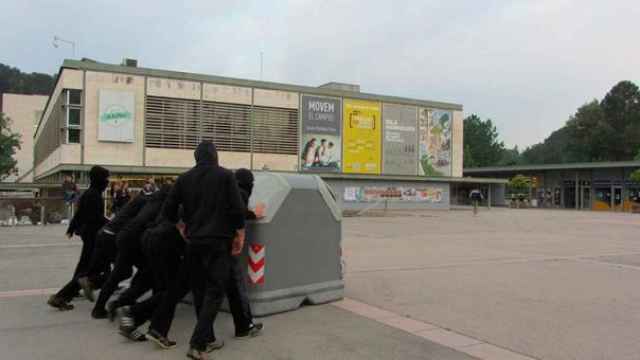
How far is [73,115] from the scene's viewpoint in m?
37.9

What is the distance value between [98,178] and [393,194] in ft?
143

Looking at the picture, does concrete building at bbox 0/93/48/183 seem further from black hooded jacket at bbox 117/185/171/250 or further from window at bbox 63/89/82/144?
black hooded jacket at bbox 117/185/171/250

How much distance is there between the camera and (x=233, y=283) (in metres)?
6.10

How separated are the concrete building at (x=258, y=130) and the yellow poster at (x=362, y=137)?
0.28 feet

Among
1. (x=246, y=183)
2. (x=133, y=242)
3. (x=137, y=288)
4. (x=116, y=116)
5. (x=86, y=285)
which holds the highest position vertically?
(x=116, y=116)

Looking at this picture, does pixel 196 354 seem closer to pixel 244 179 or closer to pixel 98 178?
pixel 244 179

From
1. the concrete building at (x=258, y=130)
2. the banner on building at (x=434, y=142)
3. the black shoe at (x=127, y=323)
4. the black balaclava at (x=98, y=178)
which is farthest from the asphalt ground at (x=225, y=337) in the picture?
the banner on building at (x=434, y=142)

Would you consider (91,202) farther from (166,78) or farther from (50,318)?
(166,78)

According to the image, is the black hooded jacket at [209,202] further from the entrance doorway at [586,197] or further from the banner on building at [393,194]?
the entrance doorway at [586,197]

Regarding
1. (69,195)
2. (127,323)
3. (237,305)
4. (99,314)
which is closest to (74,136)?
(69,195)

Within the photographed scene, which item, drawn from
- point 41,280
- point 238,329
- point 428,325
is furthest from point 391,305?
point 41,280

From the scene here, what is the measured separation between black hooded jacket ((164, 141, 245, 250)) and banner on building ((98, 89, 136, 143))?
115 ft

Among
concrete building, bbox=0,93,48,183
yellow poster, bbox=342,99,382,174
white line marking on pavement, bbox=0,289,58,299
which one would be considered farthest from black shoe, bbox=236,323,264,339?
concrete building, bbox=0,93,48,183

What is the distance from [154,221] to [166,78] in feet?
117
